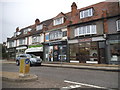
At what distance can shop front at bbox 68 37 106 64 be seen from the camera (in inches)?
738

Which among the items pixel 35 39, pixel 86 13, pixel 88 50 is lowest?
pixel 88 50

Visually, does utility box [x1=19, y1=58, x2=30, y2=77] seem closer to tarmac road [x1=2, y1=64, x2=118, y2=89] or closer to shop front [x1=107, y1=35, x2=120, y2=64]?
tarmac road [x1=2, y1=64, x2=118, y2=89]

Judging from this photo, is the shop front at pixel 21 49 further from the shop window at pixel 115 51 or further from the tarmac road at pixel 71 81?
the tarmac road at pixel 71 81

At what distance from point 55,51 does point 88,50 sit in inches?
297

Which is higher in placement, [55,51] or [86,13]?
[86,13]

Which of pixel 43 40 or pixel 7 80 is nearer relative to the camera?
pixel 7 80

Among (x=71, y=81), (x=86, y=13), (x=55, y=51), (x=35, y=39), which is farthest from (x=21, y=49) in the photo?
(x=71, y=81)

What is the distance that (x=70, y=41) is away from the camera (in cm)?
2233

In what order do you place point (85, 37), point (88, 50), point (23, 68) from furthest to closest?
1. point (85, 37)
2. point (88, 50)
3. point (23, 68)

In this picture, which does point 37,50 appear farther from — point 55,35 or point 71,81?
point 71,81

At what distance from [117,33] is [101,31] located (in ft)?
8.06

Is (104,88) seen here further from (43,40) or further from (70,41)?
(43,40)

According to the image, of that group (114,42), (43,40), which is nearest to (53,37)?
(43,40)

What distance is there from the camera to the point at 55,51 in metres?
24.9
